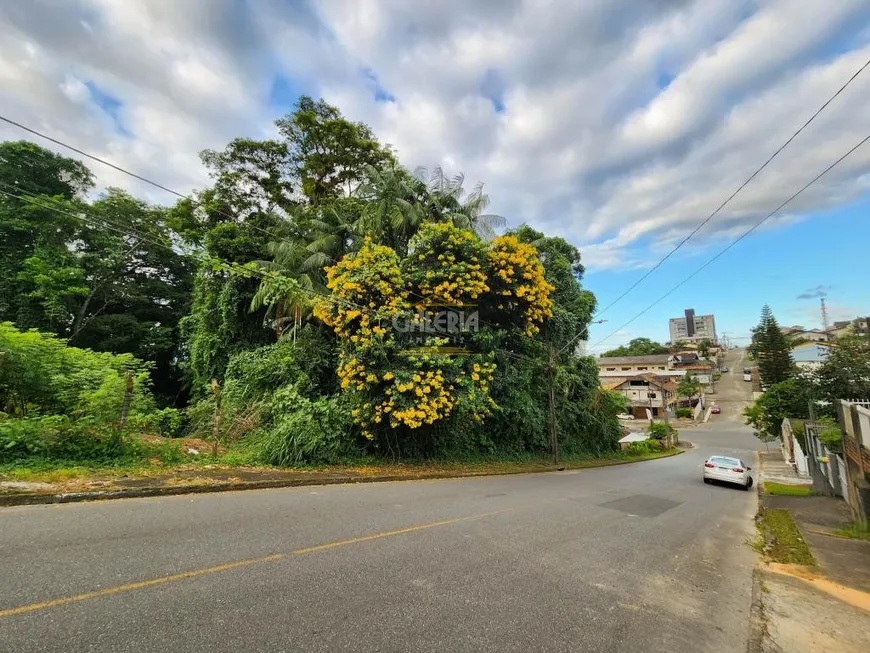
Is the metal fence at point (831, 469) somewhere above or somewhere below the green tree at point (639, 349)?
below

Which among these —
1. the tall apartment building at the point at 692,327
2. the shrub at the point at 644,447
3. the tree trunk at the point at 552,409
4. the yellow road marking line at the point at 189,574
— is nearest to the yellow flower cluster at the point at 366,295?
the yellow road marking line at the point at 189,574

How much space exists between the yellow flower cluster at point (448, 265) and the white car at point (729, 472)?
1315 cm

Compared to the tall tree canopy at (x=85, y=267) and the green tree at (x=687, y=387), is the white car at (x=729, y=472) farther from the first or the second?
the green tree at (x=687, y=387)

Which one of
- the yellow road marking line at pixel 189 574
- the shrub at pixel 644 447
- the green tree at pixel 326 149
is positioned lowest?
the shrub at pixel 644 447

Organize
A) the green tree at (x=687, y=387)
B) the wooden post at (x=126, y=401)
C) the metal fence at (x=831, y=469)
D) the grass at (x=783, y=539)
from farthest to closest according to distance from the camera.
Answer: the green tree at (x=687, y=387)
the metal fence at (x=831, y=469)
the wooden post at (x=126, y=401)
the grass at (x=783, y=539)

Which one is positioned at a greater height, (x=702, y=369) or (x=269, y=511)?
(x=702, y=369)

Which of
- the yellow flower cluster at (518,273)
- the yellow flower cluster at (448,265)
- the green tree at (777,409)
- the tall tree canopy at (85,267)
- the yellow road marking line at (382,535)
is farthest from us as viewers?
the green tree at (777,409)

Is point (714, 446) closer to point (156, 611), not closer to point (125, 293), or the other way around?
point (156, 611)

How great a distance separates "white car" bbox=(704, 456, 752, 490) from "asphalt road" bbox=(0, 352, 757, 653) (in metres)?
11.4

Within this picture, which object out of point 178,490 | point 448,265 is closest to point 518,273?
point 448,265

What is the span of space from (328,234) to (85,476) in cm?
1233

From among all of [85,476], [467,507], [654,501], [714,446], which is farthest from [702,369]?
[85,476]

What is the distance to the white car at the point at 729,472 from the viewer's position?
16.0 m

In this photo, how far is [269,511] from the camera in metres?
6.01
